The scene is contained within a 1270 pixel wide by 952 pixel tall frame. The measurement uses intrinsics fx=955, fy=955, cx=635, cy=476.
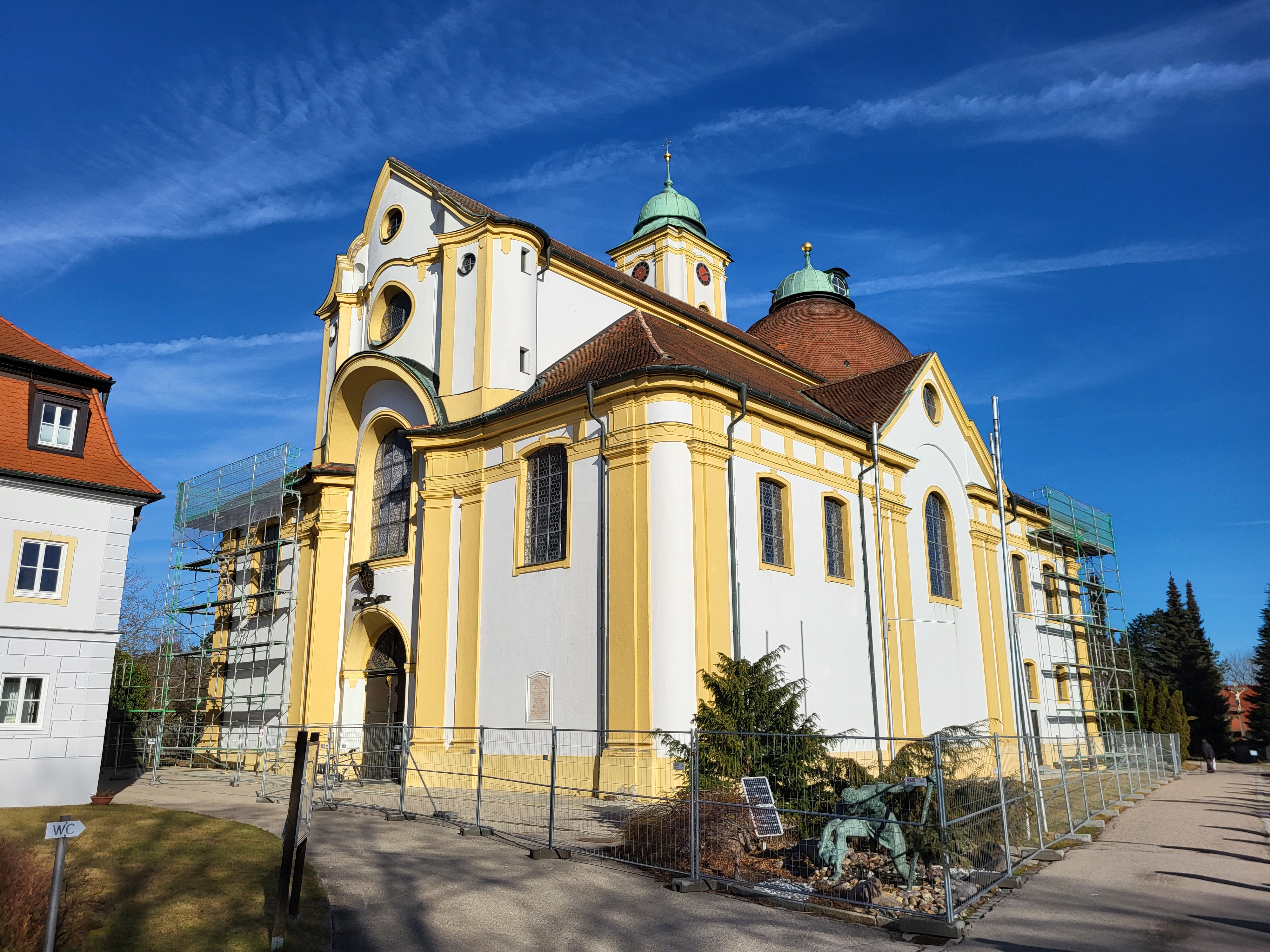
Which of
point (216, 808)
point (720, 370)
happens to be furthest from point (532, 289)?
point (216, 808)

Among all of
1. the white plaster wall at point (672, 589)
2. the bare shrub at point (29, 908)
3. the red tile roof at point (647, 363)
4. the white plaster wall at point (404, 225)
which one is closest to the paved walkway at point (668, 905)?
the bare shrub at point (29, 908)

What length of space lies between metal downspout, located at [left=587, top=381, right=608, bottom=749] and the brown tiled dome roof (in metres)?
14.1

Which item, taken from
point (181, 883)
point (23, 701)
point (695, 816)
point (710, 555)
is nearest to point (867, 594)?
point (710, 555)

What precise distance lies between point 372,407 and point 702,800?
1673cm

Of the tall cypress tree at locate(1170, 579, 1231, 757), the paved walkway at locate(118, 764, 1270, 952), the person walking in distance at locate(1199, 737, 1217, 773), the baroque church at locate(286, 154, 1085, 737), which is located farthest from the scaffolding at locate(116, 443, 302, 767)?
the tall cypress tree at locate(1170, 579, 1231, 757)

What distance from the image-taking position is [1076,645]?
111 feet

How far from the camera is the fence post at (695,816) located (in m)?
9.23

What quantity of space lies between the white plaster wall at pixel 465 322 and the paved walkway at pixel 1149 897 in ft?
47.9

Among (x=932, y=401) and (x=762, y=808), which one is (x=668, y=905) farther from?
(x=932, y=401)

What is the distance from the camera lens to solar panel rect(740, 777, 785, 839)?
9.58 metres

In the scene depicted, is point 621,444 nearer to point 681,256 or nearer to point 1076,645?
point 681,256

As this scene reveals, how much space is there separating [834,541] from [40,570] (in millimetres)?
15067

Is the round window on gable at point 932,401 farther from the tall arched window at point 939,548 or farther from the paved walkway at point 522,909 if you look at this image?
the paved walkway at point 522,909

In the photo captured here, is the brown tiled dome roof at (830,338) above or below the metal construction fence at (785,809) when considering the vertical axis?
above
